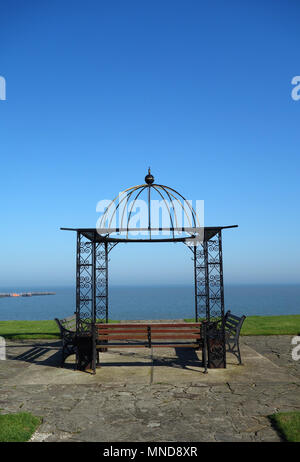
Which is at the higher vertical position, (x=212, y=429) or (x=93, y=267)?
(x=93, y=267)

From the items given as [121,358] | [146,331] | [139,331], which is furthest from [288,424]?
[121,358]

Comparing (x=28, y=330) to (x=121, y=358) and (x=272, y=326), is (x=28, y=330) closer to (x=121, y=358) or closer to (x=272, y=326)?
(x=121, y=358)

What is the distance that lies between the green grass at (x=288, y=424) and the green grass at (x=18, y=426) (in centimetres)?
370

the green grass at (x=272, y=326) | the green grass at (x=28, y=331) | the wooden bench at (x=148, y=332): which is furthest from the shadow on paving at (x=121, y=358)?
the green grass at (x=272, y=326)

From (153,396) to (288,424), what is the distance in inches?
102

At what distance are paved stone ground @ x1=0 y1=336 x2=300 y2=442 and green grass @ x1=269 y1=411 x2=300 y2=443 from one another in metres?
0.14

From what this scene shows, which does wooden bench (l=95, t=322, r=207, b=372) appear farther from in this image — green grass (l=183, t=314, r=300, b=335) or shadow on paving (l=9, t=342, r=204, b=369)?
green grass (l=183, t=314, r=300, b=335)

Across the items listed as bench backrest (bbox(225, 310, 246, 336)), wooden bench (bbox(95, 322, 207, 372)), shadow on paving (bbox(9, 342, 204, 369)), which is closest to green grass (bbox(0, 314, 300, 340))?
shadow on paving (bbox(9, 342, 204, 369))

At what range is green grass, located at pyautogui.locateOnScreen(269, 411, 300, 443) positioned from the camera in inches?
184

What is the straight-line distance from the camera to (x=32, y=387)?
24.1ft

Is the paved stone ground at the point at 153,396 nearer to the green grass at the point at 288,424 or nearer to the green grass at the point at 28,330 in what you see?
the green grass at the point at 288,424
